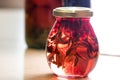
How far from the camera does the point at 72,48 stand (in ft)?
1.68

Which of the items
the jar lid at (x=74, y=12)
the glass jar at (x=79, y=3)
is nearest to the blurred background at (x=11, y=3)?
→ the glass jar at (x=79, y=3)

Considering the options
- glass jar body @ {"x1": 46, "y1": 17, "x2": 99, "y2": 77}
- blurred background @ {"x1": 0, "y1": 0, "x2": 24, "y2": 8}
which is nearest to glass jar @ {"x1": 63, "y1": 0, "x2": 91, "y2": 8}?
glass jar body @ {"x1": 46, "y1": 17, "x2": 99, "y2": 77}

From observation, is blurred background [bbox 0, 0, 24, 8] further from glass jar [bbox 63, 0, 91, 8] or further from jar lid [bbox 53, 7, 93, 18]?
jar lid [bbox 53, 7, 93, 18]

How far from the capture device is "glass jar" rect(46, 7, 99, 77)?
512 mm

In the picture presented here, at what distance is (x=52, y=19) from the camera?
0.78 metres

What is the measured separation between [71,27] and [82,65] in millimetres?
60

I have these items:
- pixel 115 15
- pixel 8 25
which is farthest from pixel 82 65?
pixel 8 25

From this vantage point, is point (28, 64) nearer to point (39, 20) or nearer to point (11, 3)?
point (39, 20)

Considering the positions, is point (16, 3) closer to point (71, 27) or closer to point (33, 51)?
point (33, 51)

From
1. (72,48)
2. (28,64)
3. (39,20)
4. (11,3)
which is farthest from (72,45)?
(11,3)

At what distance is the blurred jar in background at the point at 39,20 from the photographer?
77 cm

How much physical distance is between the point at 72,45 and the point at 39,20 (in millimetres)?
282

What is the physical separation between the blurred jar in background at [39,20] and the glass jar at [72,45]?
239 mm

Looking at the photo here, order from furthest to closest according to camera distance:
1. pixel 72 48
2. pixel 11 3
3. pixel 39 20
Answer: pixel 11 3, pixel 39 20, pixel 72 48
